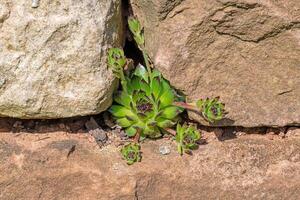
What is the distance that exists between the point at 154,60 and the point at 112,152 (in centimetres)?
44

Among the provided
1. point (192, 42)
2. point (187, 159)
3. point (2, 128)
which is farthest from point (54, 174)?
point (192, 42)

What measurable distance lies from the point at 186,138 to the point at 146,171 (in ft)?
0.73

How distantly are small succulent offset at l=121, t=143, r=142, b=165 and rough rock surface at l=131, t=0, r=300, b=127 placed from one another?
0.31 m

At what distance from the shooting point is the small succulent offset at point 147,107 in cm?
262

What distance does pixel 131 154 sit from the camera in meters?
2.60

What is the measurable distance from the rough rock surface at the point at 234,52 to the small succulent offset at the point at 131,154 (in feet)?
1.02

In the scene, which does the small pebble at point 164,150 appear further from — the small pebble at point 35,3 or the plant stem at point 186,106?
the small pebble at point 35,3

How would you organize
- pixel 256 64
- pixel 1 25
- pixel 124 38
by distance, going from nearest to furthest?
pixel 1 25
pixel 256 64
pixel 124 38

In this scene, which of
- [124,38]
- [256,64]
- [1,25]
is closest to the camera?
[1,25]

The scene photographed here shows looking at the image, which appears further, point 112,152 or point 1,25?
point 112,152

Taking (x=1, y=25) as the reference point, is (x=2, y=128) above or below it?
below

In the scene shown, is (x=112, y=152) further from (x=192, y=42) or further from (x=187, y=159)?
(x=192, y=42)

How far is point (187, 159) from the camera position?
264cm

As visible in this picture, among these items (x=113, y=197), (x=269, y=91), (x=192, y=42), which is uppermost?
(x=192, y=42)
